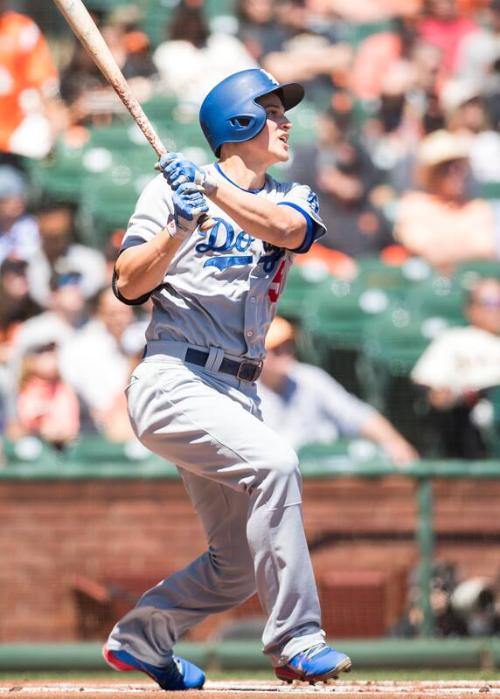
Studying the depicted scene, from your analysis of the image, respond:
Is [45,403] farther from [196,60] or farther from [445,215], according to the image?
[196,60]

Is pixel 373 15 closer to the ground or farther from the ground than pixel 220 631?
farther from the ground

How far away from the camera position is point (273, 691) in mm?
3525

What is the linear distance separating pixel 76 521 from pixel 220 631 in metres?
0.87

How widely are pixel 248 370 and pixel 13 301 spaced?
412cm

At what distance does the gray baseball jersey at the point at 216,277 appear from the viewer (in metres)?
3.66

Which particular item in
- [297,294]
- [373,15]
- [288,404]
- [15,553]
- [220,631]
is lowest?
[220,631]

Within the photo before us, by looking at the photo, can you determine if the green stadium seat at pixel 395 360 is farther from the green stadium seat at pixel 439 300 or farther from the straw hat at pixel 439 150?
the straw hat at pixel 439 150

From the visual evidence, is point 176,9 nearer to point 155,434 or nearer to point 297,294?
point 297,294

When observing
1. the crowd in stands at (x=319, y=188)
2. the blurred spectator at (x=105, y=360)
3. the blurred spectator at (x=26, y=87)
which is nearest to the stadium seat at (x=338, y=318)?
the crowd in stands at (x=319, y=188)

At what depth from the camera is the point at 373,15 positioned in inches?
353

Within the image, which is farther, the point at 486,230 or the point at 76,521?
the point at 486,230

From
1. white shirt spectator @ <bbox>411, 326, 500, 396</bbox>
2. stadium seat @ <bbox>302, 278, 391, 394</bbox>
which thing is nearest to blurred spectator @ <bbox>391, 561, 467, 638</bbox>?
white shirt spectator @ <bbox>411, 326, 500, 396</bbox>

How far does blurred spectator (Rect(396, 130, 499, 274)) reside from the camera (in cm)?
793

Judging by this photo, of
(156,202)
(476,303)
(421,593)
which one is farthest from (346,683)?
(476,303)
